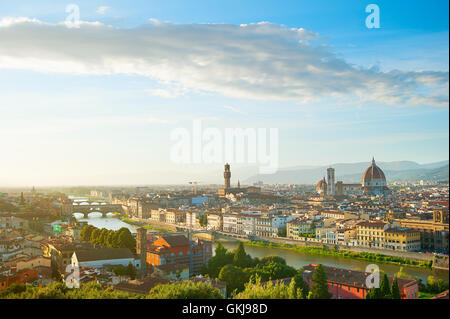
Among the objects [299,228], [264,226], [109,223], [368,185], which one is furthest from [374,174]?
[109,223]

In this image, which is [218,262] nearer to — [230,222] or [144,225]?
[230,222]

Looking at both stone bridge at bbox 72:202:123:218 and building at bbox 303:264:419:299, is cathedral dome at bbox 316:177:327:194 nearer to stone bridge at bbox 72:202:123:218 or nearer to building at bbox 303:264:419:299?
stone bridge at bbox 72:202:123:218

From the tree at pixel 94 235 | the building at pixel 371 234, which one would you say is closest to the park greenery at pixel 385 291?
the building at pixel 371 234

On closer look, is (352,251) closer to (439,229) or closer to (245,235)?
(439,229)

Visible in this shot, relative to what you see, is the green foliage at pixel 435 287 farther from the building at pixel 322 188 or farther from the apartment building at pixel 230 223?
the building at pixel 322 188

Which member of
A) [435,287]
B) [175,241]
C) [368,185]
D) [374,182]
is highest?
[374,182]

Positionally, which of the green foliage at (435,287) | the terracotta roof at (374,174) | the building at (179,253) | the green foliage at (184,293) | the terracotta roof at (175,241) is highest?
the terracotta roof at (374,174)

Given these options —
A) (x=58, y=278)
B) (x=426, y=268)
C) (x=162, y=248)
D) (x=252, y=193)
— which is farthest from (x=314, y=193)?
(x=58, y=278)
